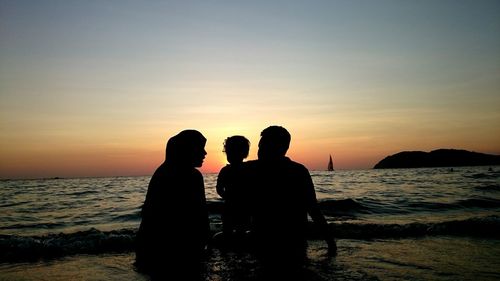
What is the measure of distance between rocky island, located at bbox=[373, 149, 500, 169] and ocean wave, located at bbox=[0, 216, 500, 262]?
173070 millimetres

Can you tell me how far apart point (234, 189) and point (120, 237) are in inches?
169

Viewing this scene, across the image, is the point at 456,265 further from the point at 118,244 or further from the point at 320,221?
the point at 118,244

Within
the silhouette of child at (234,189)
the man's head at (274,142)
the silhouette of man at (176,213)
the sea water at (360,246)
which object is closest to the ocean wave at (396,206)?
the sea water at (360,246)

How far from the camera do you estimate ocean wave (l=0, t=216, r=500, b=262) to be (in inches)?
283

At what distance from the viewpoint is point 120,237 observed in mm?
8164

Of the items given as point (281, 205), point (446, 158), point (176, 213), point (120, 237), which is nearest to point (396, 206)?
point (120, 237)

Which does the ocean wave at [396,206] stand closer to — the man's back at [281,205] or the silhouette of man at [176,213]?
the man's back at [281,205]

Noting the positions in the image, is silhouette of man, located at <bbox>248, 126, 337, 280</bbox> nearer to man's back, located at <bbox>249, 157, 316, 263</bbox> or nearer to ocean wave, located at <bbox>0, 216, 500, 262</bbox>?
man's back, located at <bbox>249, 157, 316, 263</bbox>

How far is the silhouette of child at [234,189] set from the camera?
5.48 metres

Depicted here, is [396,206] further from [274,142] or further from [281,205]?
[274,142]

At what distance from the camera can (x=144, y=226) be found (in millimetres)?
3787

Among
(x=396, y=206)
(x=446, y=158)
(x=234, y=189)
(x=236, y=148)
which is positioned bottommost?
(x=396, y=206)

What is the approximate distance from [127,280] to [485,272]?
526 centimetres

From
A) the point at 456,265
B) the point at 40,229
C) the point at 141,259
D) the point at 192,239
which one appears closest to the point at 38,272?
the point at 141,259
